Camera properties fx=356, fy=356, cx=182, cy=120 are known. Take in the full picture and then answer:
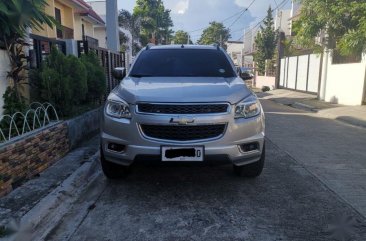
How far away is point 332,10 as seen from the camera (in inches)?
512

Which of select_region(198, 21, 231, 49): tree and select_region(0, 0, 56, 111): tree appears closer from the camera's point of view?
select_region(0, 0, 56, 111): tree

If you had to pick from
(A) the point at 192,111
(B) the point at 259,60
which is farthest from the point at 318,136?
(B) the point at 259,60

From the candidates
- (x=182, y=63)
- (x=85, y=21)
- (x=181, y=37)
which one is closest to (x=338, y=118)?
(x=182, y=63)

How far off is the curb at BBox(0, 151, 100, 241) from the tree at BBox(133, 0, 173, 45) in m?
40.3

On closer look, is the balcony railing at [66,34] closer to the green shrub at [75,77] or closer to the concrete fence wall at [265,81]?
the green shrub at [75,77]

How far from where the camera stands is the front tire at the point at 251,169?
464 cm

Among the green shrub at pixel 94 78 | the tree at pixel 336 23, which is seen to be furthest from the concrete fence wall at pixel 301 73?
the green shrub at pixel 94 78

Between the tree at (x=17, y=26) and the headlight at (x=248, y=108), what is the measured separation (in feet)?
10.5

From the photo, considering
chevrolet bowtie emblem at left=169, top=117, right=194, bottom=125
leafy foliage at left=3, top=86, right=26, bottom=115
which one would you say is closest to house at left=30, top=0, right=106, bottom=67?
leafy foliage at left=3, top=86, right=26, bottom=115

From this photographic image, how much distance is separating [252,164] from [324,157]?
223 centimetres

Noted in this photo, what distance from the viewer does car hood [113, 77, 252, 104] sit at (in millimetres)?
3986

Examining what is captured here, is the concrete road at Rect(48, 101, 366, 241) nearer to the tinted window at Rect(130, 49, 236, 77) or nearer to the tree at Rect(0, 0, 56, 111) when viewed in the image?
the tinted window at Rect(130, 49, 236, 77)

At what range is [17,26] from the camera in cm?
511

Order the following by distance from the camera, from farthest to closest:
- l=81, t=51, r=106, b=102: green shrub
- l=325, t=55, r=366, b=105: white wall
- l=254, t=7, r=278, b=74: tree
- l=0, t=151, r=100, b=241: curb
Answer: l=254, t=7, r=278, b=74: tree → l=325, t=55, r=366, b=105: white wall → l=81, t=51, r=106, b=102: green shrub → l=0, t=151, r=100, b=241: curb
